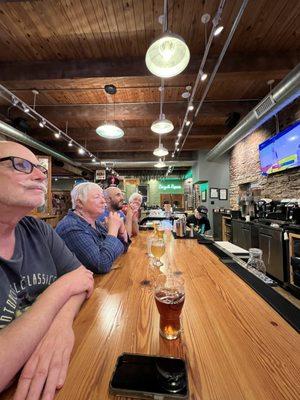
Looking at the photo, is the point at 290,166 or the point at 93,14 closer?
the point at 93,14

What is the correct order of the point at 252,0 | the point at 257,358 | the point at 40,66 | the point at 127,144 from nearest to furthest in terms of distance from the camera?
the point at 257,358 → the point at 252,0 → the point at 40,66 → the point at 127,144

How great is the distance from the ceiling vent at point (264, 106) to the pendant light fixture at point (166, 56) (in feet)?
A: 6.88

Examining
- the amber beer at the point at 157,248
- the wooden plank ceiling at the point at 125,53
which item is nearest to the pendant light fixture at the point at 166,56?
the wooden plank ceiling at the point at 125,53

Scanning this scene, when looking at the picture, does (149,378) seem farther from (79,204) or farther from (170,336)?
(79,204)

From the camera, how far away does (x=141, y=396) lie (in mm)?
484

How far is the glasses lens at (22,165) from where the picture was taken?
2.99ft

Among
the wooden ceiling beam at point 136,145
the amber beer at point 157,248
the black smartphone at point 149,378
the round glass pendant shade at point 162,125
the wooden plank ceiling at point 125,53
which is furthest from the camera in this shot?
the wooden ceiling beam at point 136,145

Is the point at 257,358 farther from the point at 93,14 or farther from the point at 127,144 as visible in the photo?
the point at 127,144

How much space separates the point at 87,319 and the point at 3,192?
0.62 meters

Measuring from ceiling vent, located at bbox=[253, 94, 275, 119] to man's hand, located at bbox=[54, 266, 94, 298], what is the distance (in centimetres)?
391

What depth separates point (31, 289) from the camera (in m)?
0.90

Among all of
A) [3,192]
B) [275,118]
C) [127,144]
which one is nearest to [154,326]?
[3,192]

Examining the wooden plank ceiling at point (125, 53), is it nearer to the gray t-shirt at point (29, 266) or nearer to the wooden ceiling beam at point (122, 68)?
the wooden ceiling beam at point (122, 68)

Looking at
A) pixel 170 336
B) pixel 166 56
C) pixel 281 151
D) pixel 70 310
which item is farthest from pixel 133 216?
pixel 281 151
